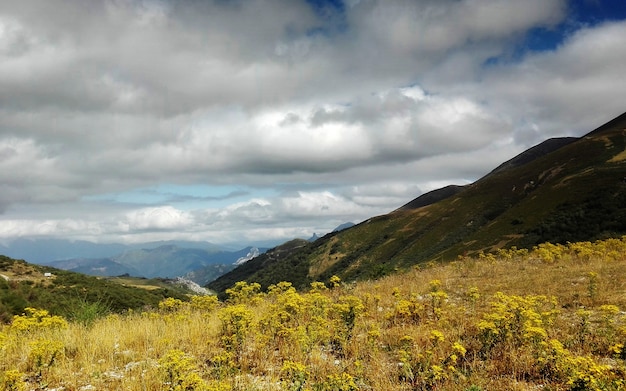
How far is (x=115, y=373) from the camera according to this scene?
7.93 m

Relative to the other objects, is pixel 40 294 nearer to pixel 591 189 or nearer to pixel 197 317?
pixel 197 317

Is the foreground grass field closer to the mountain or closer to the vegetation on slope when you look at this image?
the vegetation on slope

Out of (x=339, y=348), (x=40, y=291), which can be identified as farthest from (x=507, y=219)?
(x=339, y=348)

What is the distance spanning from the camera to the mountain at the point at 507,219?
227ft

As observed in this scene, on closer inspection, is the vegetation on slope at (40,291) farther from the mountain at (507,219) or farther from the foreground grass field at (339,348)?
the mountain at (507,219)

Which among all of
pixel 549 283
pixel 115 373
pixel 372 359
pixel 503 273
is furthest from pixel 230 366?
pixel 503 273

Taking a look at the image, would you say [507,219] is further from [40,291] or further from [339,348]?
[339,348]

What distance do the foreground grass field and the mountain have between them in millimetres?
21900

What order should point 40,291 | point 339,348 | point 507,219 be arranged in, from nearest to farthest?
point 339,348 < point 40,291 < point 507,219

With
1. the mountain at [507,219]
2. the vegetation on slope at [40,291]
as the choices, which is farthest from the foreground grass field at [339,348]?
the mountain at [507,219]

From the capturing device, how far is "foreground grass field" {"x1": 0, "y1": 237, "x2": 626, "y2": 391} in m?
7.01

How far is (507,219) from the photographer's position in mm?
90750

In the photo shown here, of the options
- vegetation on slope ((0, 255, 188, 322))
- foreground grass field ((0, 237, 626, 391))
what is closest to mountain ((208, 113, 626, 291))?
foreground grass field ((0, 237, 626, 391))

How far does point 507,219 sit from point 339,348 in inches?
3703
